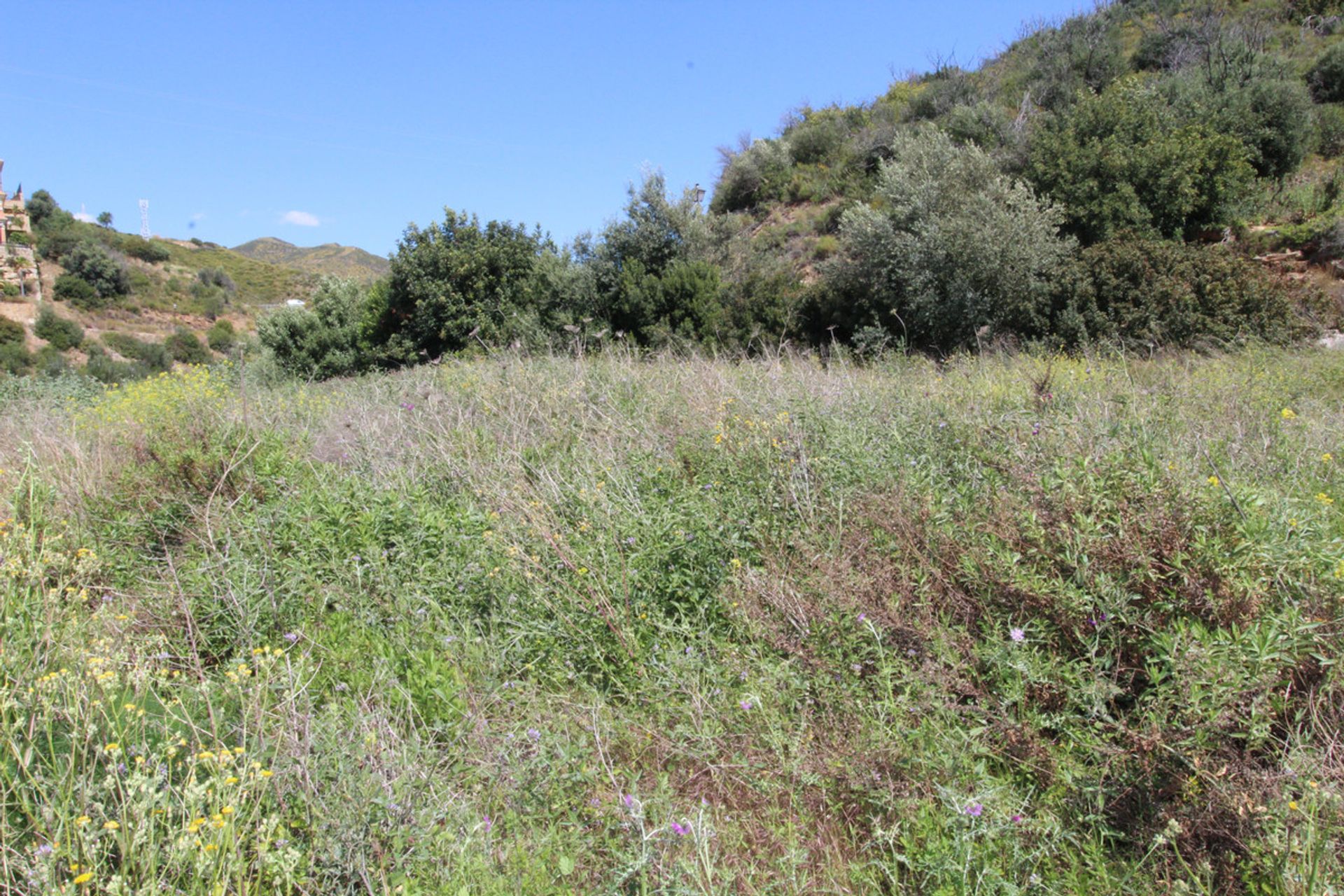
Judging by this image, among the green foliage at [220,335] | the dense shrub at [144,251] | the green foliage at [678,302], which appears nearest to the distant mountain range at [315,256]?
the dense shrub at [144,251]

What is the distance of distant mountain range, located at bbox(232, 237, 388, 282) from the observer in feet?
249

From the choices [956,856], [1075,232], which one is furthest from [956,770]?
[1075,232]

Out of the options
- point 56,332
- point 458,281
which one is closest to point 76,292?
point 56,332

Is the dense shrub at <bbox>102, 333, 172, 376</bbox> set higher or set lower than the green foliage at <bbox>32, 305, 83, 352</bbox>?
lower

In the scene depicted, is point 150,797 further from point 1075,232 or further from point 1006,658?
point 1075,232

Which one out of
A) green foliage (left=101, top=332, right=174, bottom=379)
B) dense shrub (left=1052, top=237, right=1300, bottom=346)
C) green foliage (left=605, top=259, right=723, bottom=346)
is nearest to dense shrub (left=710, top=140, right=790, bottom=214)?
green foliage (left=605, top=259, right=723, bottom=346)

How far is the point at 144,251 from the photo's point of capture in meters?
50.4

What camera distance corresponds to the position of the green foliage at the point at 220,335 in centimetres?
4085

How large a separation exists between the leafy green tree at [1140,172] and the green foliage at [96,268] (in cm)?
4867

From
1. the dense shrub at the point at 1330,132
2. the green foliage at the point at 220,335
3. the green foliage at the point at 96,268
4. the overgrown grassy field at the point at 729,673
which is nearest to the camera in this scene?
the overgrown grassy field at the point at 729,673

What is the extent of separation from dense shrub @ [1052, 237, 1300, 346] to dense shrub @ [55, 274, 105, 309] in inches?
1909

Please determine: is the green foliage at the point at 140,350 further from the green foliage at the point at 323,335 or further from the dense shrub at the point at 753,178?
the dense shrub at the point at 753,178

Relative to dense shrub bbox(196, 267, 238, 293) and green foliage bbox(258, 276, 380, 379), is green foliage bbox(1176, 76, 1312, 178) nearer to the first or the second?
green foliage bbox(258, 276, 380, 379)

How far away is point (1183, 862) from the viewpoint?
1.81 metres
